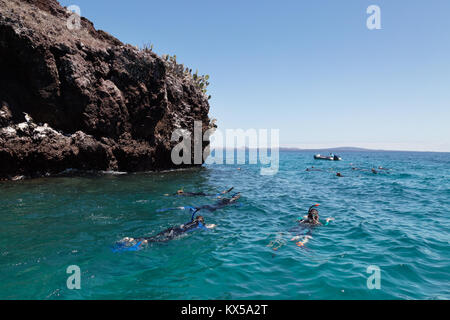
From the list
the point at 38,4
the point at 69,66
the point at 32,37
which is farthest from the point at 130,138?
the point at 38,4

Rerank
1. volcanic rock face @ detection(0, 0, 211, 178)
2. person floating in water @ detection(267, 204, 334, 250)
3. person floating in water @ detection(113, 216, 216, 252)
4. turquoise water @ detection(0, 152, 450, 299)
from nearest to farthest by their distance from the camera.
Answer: turquoise water @ detection(0, 152, 450, 299), person floating in water @ detection(113, 216, 216, 252), person floating in water @ detection(267, 204, 334, 250), volcanic rock face @ detection(0, 0, 211, 178)

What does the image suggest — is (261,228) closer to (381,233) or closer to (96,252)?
(381,233)

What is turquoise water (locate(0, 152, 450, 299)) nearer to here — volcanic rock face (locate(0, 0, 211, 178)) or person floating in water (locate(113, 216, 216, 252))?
person floating in water (locate(113, 216, 216, 252))

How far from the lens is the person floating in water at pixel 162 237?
25.8 ft

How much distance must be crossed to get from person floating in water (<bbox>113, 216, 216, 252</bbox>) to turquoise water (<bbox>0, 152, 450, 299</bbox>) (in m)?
0.33

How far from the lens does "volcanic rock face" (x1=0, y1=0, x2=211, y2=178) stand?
58.7ft

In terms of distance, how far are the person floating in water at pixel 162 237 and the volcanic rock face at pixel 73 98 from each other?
51.6ft

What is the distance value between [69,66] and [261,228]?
2067cm

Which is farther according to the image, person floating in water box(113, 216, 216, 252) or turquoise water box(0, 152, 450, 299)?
person floating in water box(113, 216, 216, 252)

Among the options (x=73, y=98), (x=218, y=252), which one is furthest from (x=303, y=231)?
(x=73, y=98)

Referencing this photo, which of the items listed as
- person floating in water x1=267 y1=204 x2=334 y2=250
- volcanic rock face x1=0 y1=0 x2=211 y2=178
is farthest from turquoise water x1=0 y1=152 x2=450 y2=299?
volcanic rock face x1=0 y1=0 x2=211 y2=178

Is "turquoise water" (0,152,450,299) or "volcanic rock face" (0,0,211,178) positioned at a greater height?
"volcanic rock face" (0,0,211,178)

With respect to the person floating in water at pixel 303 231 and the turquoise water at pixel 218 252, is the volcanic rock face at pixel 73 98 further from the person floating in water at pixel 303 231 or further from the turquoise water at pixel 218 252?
the person floating in water at pixel 303 231

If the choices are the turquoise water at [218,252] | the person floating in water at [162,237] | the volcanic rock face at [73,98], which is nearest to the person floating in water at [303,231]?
the turquoise water at [218,252]
